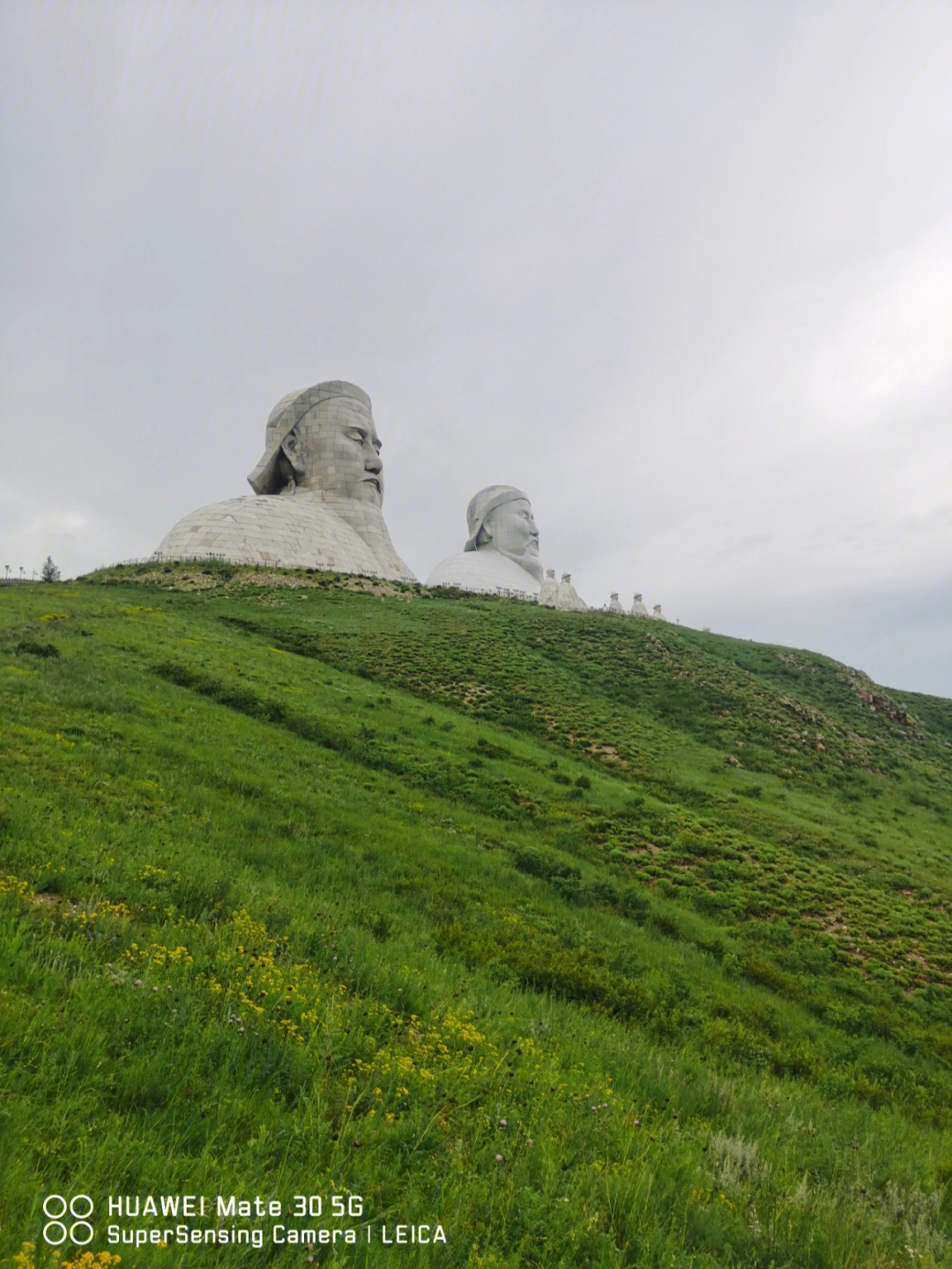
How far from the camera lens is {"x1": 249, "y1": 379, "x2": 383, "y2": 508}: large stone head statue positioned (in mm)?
53188

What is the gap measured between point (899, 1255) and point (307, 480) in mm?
54996

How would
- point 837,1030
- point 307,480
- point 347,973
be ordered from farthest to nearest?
point 307,480, point 837,1030, point 347,973

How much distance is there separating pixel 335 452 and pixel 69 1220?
54.7 metres

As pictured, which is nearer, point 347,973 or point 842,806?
point 347,973

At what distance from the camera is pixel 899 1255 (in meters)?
Result: 3.23

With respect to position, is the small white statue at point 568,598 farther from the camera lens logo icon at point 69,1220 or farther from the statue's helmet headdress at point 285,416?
the camera lens logo icon at point 69,1220

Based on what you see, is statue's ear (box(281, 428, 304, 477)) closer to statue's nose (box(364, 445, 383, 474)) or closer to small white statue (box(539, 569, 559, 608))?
statue's nose (box(364, 445, 383, 474))

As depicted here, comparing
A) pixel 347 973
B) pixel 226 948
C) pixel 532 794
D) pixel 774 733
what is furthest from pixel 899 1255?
pixel 774 733

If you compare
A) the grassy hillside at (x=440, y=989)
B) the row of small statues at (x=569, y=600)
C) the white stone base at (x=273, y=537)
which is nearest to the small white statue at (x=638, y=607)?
the row of small statues at (x=569, y=600)

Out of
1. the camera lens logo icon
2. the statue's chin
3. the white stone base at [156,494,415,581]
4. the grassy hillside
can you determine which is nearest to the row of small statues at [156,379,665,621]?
the white stone base at [156,494,415,581]

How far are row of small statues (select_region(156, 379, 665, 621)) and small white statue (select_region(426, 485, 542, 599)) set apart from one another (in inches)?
11.1

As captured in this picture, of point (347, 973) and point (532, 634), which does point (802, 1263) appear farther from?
point (532, 634)

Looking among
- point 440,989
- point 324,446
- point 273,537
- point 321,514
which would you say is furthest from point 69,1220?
point 324,446

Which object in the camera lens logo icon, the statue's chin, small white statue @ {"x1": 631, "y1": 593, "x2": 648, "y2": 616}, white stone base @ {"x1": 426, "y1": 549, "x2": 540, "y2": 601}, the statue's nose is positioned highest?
the statue's nose
